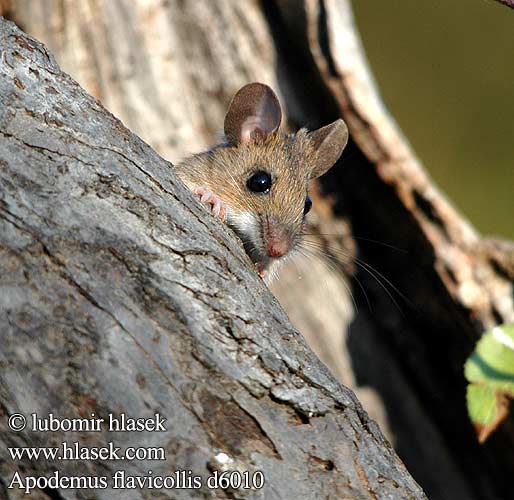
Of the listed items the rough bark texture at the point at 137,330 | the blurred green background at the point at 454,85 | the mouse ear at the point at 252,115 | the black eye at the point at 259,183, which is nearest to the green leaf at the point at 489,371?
the rough bark texture at the point at 137,330

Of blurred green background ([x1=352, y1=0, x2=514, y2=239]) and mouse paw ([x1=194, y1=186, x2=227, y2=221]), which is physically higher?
blurred green background ([x1=352, y1=0, x2=514, y2=239])

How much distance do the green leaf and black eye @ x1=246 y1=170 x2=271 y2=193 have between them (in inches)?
55.3

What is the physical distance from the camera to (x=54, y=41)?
575 cm


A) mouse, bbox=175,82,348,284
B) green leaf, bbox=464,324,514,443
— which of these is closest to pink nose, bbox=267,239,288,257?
mouse, bbox=175,82,348,284

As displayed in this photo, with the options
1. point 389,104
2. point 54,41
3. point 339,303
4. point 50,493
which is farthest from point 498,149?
point 50,493

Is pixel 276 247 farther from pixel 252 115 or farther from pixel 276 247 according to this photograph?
pixel 252 115

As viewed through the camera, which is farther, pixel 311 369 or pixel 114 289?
pixel 311 369

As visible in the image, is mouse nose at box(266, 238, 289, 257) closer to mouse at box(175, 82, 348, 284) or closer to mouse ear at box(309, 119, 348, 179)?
mouse at box(175, 82, 348, 284)

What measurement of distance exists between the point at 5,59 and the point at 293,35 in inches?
128

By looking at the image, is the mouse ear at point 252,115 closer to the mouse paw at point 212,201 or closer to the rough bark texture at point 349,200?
the mouse paw at point 212,201

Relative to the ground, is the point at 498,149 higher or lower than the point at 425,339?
higher

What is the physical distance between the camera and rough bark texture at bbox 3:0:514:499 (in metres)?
5.32

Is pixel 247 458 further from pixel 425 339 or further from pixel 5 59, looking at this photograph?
pixel 425 339

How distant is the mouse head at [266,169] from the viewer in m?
4.19
